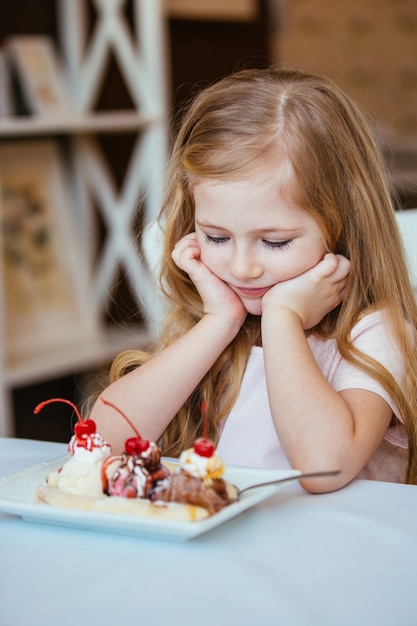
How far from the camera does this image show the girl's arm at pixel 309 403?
1.02 meters

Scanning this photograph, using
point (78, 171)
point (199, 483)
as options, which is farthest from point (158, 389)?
point (78, 171)

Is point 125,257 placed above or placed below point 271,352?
below

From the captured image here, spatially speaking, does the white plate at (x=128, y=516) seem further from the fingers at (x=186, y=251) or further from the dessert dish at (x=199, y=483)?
the fingers at (x=186, y=251)

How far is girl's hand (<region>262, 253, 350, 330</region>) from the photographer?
1.19m

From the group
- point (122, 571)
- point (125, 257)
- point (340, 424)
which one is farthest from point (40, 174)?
point (122, 571)

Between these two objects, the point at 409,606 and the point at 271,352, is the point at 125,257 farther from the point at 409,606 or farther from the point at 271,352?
the point at 409,606

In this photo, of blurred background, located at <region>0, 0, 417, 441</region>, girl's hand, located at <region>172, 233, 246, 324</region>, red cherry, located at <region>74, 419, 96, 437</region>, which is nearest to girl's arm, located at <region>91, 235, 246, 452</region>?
girl's hand, located at <region>172, 233, 246, 324</region>

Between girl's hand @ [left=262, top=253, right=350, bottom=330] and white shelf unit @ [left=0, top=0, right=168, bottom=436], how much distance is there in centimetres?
152

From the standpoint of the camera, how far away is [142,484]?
0.86 metres

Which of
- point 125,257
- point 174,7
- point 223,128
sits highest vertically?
point 174,7

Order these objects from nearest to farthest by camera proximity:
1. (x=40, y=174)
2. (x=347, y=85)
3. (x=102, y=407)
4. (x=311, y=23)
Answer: (x=102, y=407) → (x=40, y=174) → (x=311, y=23) → (x=347, y=85)

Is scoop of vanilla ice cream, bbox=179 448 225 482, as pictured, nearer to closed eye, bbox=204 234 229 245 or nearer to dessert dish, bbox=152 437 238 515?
dessert dish, bbox=152 437 238 515

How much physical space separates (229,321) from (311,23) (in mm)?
3784

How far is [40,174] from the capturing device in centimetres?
289
